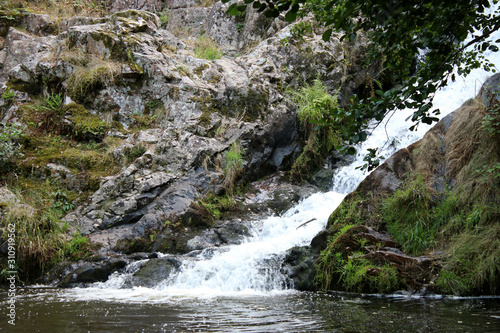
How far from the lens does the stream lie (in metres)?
3.12

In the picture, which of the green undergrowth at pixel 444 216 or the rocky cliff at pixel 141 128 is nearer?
the green undergrowth at pixel 444 216

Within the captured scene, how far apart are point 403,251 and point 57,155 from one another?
830 centimetres

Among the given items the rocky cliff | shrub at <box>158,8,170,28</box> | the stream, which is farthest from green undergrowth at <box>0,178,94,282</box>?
shrub at <box>158,8,170,28</box>

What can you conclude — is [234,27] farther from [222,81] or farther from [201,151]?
[201,151]

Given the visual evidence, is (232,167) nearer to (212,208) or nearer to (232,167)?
(232,167)

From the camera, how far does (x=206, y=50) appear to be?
491 inches

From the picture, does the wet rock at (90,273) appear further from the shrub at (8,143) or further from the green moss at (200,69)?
the green moss at (200,69)

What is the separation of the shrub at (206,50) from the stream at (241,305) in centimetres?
745

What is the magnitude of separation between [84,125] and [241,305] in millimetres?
7513

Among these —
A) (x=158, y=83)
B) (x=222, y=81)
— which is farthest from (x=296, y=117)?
(x=158, y=83)

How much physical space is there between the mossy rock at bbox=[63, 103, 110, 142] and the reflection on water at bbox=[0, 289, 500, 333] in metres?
5.59

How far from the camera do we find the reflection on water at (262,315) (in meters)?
3.05

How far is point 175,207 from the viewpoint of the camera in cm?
808

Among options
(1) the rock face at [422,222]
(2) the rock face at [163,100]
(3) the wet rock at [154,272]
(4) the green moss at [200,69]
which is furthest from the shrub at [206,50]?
(3) the wet rock at [154,272]
